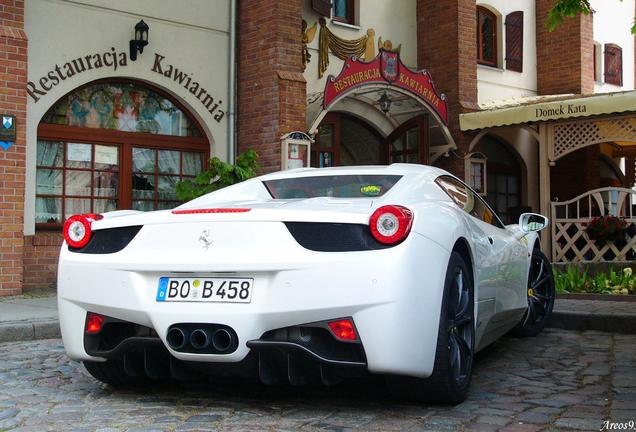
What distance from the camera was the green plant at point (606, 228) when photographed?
41.5 feet

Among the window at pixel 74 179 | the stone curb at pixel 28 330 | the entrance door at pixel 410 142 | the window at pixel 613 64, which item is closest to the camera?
the stone curb at pixel 28 330

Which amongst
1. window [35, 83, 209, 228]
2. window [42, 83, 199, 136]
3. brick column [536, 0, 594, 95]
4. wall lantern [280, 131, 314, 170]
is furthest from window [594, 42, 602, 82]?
window [42, 83, 199, 136]

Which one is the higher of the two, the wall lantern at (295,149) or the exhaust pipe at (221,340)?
the wall lantern at (295,149)

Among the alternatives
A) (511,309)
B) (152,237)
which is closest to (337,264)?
(152,237)

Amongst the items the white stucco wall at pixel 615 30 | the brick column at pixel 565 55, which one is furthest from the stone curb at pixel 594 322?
Result: the white stucco wall at pixel 615 30

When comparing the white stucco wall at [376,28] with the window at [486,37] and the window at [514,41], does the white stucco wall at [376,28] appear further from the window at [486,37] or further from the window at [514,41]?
the window at [514,41]

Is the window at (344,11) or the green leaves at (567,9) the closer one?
the green leaves at (567,9)

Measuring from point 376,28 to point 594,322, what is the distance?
944cm

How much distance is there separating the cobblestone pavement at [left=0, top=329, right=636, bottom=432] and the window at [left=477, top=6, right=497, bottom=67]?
13.4 meters

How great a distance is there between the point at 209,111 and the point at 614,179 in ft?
42.9

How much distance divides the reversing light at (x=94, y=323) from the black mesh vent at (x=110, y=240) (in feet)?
1.10

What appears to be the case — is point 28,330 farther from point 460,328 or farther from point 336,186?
point 460,328

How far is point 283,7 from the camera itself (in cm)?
1244

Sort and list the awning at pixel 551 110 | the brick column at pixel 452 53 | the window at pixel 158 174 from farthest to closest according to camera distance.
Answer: the brick column at pixel 452 53, the awning at pixel 551 110, the window at pixel 158 174
